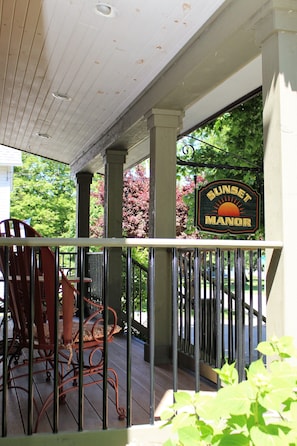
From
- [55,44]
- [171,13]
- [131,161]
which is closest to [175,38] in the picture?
[171,13]

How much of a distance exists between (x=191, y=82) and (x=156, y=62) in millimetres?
408

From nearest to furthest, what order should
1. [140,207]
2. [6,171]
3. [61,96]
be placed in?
[61,96], [140,207], [6,171]

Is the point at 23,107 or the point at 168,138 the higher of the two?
the point at 23,107

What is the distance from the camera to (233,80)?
422 cm

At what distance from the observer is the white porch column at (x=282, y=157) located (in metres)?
2.19

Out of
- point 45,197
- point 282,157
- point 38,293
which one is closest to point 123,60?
point 282,157

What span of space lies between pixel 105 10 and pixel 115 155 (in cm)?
301

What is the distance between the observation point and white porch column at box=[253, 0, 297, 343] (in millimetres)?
2188

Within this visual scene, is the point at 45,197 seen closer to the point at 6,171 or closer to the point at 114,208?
the point at 6,171

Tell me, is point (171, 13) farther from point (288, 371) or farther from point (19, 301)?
point (288, 371)

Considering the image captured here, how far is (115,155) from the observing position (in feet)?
19.2

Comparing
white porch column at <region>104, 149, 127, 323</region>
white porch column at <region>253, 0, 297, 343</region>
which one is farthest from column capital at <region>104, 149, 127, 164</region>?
white porch column at <region>253, 0, 297, 343</region>

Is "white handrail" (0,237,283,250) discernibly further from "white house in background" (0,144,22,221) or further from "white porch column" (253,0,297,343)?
"white house in background" (0,144,22,221)

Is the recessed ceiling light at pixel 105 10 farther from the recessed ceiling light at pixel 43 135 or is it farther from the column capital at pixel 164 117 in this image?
the recessed ceiling light at pixel 43 135
